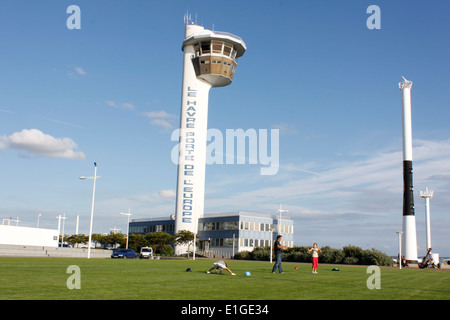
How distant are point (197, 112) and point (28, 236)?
125 feet

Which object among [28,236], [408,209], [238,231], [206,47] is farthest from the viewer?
[206,47]

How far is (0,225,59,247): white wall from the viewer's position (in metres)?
75.4

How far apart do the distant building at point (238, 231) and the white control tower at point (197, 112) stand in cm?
357

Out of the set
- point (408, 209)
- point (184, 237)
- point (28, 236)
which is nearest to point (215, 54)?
point (184, 237)

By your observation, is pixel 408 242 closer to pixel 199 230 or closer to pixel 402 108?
pixel 402 108

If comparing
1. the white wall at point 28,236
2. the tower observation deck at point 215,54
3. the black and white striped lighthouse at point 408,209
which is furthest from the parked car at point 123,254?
the tower observation deck at point 215,54

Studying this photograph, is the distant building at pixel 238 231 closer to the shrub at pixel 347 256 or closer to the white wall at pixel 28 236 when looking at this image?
the shrub at pixel 347 256

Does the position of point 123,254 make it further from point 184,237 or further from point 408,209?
point 408,209

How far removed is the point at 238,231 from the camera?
252ft
